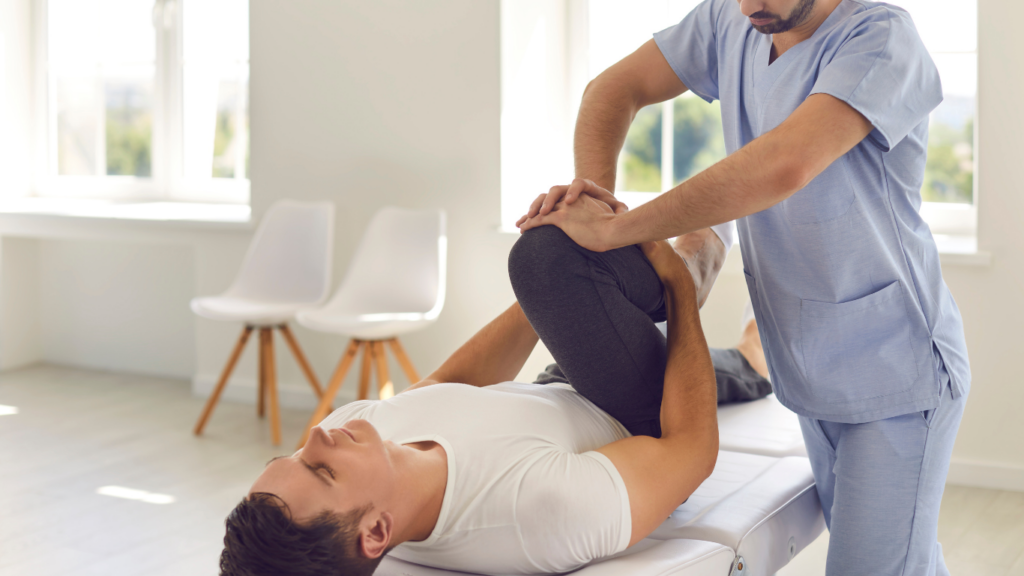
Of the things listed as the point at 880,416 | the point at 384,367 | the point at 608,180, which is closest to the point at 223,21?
the point at 384,367

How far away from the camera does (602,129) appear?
1587 mm

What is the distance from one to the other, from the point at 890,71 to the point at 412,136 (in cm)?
261

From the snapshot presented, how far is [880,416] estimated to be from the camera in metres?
1.31

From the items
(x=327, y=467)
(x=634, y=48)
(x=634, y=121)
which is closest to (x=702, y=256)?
(x=327, y=467)

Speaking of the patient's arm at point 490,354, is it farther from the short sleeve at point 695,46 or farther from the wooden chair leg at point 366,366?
the wooden chair leg at point 366,366

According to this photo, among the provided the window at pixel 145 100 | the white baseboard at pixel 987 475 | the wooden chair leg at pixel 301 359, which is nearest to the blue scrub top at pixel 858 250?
the white baseboard at pixel 987 475

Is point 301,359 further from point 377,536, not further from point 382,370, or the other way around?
point 377,536

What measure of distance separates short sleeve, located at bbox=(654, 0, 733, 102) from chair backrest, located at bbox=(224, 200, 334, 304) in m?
2.32

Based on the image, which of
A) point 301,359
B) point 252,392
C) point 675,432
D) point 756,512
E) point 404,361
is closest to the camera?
point 675,432

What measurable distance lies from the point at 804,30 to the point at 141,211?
12.1 ft

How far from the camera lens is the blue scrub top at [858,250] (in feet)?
3.96

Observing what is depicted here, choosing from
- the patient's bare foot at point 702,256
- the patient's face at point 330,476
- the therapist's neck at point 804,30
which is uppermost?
the therapist's neck at point 804,30

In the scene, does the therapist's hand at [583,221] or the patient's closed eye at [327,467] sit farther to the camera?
the therapist's hand at [583,221]

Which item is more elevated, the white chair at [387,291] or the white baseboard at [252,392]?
the white chair at [387,291]
